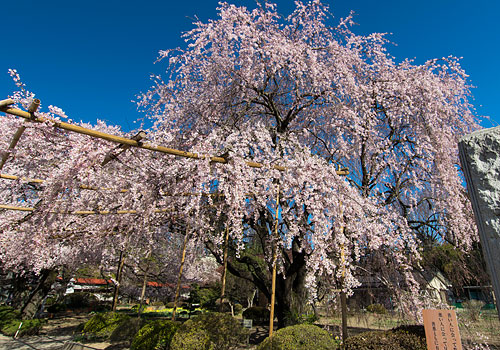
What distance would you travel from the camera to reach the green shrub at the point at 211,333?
18.4ft

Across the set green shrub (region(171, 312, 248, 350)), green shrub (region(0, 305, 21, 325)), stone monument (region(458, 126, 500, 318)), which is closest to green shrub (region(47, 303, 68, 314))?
green shrub (region(0, 305, 21, 325))

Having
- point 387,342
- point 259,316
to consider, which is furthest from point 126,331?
point 259,316

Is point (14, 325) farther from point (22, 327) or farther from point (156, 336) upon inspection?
point (156, 336)

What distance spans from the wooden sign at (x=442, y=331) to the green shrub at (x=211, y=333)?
3.88 metres

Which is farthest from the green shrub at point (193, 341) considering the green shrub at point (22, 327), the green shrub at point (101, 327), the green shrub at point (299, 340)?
the green shrub at point (22, 327)

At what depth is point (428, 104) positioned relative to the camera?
8.38 meters

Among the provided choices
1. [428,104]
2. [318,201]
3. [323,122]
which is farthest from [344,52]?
[318,201]

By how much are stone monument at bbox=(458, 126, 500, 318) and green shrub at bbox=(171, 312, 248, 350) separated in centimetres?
521

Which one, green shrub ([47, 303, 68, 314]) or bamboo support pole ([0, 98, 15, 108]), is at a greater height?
bamboo support pole ([0, 98, 15, 108])

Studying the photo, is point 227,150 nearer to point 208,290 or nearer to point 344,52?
point 344,52

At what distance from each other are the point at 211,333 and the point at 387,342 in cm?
353

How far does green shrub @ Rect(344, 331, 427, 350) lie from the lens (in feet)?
16.5

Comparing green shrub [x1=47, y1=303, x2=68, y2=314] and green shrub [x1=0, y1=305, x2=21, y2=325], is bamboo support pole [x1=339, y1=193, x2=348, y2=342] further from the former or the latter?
green shrub [x1=47, y1=303, x2=68, y2=314]

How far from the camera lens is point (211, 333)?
19.2ft
